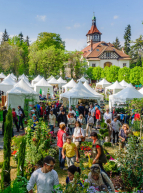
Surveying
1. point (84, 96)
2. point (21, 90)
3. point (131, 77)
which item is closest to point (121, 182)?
point (84, 96)

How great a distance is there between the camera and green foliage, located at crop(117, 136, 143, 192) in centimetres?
501

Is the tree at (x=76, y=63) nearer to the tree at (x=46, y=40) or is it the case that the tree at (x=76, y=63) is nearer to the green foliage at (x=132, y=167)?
the tree at (x=46, y=40)

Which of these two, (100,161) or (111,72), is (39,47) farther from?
(100,161)

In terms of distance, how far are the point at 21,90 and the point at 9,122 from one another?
36.4ft

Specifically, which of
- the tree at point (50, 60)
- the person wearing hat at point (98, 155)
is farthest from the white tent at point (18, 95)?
the tree at point (50, 60)

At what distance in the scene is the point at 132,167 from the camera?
510cm

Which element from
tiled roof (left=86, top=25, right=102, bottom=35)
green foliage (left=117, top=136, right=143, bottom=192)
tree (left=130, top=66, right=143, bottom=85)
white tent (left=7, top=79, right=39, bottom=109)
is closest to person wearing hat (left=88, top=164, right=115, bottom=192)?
green foliage (left=117, top=136, right=143, bottom=192)

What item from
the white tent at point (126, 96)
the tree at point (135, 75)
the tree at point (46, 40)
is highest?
the tree at point (46, 40)

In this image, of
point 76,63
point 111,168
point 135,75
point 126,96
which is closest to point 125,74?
point 135,75

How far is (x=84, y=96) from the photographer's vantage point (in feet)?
→ 48.9

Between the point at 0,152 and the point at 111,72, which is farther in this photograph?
the point at 111,72

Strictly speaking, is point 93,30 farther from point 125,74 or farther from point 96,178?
point 96,178

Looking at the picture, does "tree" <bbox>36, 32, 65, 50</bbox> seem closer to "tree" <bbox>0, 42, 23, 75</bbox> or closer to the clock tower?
"tree" <bbox>0, 42, 23, 75</bbox>

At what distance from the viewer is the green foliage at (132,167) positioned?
5008mm
